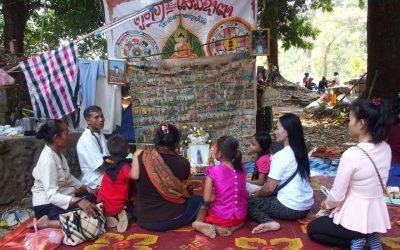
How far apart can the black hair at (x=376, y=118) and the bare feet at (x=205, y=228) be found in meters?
1.64

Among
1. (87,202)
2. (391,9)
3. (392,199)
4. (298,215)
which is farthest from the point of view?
(391,9)

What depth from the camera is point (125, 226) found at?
3779 mm

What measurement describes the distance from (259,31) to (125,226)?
356 centimetres

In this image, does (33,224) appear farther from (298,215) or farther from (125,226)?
(298,215)

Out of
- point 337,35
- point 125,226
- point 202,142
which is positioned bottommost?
point 125,226

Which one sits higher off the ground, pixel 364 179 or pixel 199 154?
pixel 364 179

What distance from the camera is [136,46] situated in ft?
20.8

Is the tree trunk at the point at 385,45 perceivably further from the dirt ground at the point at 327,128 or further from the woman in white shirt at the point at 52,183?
the woman in white shirt at the point at 52,183

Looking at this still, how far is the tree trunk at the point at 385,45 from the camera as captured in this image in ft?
30.0

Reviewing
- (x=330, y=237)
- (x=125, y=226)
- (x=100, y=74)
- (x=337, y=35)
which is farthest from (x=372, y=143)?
(x=337, y=35)

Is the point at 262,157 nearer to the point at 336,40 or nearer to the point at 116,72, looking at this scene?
the point at 116,72

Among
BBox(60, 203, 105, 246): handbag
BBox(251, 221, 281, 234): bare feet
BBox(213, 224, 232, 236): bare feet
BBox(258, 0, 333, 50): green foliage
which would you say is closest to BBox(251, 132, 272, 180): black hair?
BBox(251, 221, 281, 234): bare feet

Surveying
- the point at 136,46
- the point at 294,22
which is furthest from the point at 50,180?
the point at 294,22

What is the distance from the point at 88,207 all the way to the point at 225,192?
1301 millimetres
